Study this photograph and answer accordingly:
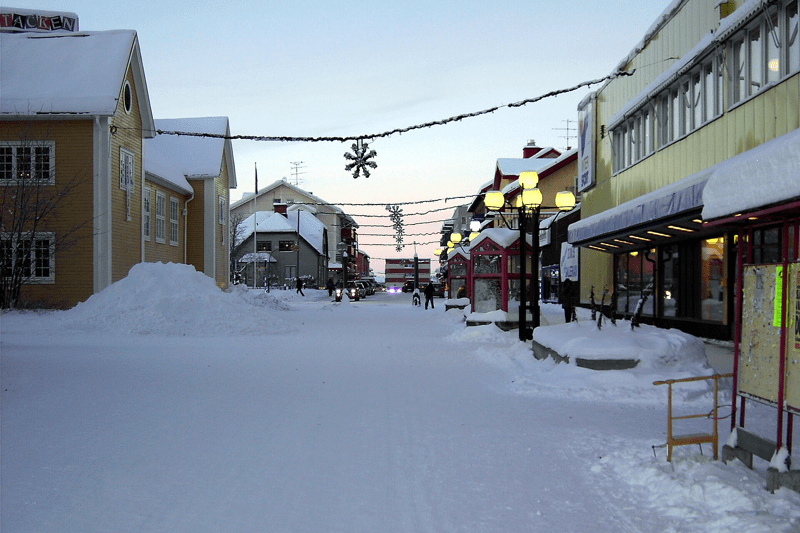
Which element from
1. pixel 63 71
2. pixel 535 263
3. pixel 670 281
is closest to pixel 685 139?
pixel 670 281

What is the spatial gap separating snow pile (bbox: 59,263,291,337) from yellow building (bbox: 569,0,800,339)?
1013cm

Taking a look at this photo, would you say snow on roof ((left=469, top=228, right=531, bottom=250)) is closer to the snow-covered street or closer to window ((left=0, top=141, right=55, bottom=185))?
the snow-covered street

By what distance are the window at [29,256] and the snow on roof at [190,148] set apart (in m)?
10.5

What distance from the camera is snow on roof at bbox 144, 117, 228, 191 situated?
36875mm

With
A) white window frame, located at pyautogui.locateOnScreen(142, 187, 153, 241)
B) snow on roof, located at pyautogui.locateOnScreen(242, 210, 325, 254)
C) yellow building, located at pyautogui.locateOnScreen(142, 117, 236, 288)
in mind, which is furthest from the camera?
snow on roof, located at pyautogui.locateOnScreen(242, 210, 325, 254)

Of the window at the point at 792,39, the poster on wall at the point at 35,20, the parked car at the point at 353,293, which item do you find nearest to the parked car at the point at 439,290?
the parked car at the point at 353,293

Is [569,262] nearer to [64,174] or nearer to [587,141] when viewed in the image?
[587,141]

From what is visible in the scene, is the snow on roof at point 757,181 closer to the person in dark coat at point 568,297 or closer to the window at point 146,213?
the person in dark coat at point 568,297

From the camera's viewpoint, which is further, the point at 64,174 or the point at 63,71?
the point at 63,71

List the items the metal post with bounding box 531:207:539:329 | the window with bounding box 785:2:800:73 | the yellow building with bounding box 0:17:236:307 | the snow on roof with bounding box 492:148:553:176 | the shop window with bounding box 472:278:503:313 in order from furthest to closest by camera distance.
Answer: the snow on roof with bounding box 492:148:553:176 < the yellow building with bounding box 0:17:236:307 < the shop window with bounding box 472:278:503:313 < the metal post with bounding box 531:207:539:329 < the window with bounding box 785:2:800:73

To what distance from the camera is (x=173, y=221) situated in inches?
1374

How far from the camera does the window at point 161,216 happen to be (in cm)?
3284

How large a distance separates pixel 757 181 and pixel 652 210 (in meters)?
9.19

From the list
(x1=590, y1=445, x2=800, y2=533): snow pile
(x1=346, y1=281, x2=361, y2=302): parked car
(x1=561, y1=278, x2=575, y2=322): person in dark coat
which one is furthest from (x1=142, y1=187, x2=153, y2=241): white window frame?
(x1=346, y1=281, x2=361, y2=302): parked car
